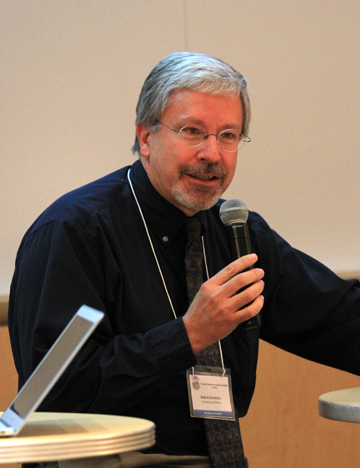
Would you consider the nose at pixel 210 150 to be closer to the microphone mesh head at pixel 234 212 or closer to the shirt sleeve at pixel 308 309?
the microphone mesh head at pixel 234 212

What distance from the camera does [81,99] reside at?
2.59 m

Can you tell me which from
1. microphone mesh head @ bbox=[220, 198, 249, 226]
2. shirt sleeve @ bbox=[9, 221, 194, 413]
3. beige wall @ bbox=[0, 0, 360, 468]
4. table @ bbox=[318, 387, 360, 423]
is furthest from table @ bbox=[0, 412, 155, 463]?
beige wall @ bbox=[0, 0, 360, 468]

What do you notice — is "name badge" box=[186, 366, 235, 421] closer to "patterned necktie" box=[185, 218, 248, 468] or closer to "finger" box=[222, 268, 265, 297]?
"patterned necktie" box=[185, 218, 248, 468]

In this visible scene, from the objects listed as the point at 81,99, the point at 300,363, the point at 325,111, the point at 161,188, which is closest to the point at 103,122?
the point at 81,99

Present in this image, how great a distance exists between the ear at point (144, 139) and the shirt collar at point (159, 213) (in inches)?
3.4

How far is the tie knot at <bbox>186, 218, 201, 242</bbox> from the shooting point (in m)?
1.77

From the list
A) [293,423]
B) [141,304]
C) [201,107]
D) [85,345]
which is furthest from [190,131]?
[293,423]

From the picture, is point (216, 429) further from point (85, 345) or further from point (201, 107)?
point (201, 107)

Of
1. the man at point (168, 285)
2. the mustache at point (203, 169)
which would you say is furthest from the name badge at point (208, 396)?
the mustache at point (203, 169)

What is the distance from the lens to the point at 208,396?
1596 mm

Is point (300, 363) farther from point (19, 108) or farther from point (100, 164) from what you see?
point (19, 108)

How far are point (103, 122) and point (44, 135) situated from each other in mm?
255

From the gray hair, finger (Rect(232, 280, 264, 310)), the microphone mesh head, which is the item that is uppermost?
the gray hair

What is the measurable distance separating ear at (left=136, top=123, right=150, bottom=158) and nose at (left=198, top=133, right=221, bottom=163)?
0.20m
